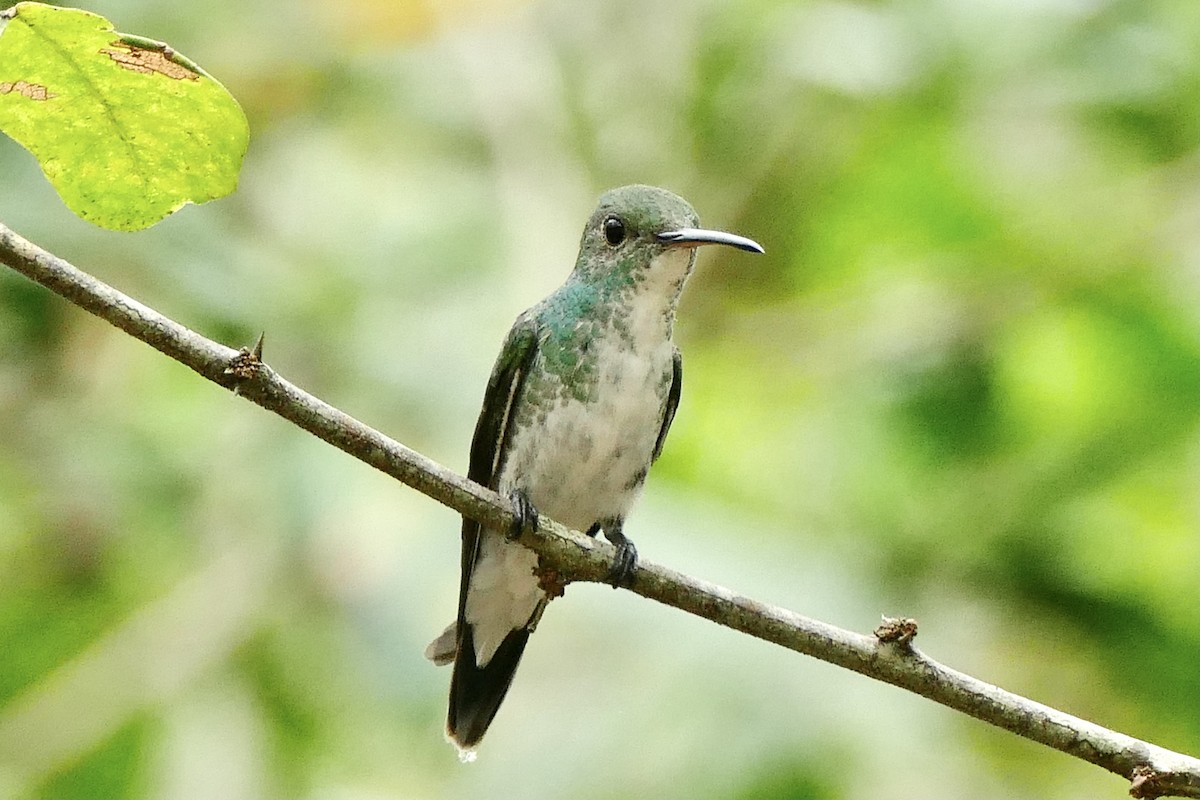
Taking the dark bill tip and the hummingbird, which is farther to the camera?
the hummingbird

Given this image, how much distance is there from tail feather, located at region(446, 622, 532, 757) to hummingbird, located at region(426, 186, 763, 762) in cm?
4

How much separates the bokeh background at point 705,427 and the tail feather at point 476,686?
0.35 ft

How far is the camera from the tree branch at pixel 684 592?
182cm

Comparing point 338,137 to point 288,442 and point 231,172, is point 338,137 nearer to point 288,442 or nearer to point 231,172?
point 288,442

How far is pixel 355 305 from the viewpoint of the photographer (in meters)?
4.49

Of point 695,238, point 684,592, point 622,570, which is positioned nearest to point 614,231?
point 695,238

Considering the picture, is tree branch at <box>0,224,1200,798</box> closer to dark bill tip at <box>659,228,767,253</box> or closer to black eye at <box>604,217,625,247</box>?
dark bill tip at <box>659,228,767,253</box>

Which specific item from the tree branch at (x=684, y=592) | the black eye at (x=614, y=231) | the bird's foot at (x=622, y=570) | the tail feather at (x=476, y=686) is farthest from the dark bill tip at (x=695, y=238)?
the tail feather at (x=476, y=686)

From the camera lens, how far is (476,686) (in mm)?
3684

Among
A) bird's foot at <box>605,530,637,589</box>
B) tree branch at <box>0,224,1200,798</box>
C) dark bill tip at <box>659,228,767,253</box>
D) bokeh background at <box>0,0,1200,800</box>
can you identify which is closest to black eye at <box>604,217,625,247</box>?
dark bill tip at <box>659,228,767,253</box>

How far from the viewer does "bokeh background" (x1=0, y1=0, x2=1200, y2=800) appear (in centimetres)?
374

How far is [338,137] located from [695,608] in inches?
149

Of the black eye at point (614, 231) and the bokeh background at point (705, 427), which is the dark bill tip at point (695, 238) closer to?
the black eye at point (614, 231)

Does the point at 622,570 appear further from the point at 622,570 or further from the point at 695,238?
the point at 695,238
